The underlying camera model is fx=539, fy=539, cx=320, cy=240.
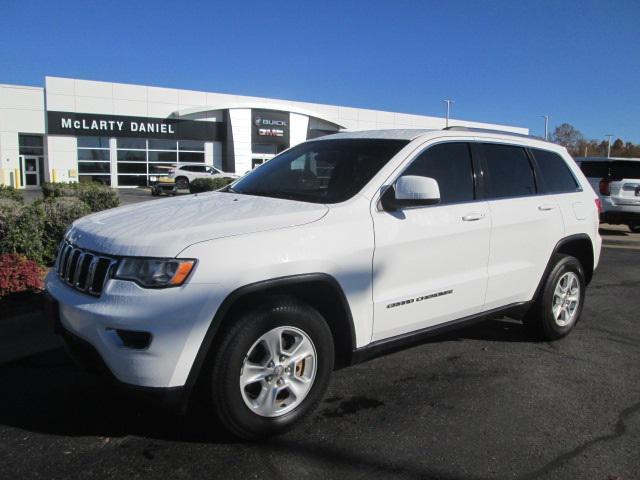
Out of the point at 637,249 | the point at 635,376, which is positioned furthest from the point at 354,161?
the point at 637,249

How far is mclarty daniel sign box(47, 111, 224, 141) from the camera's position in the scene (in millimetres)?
31859

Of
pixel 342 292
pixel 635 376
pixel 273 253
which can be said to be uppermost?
pixel 273 253

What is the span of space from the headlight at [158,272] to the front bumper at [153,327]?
0.03m

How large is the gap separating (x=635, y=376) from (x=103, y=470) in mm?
3847

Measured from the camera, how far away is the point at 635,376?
4.20 meters

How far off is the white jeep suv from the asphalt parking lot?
11.3 inches

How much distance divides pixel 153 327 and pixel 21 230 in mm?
4613

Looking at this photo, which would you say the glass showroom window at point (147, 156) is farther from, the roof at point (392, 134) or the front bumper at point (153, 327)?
the front bumper at point (153, 327)

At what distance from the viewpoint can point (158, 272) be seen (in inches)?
106

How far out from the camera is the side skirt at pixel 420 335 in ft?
11.2

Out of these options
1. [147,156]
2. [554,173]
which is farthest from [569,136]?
[554,173]

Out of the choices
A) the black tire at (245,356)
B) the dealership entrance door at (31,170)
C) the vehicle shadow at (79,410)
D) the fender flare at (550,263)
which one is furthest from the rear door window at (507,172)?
the dealership entrance door at (31,170)

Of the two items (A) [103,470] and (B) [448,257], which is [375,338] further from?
(A) [103,470]

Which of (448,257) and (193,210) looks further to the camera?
(448,257)
